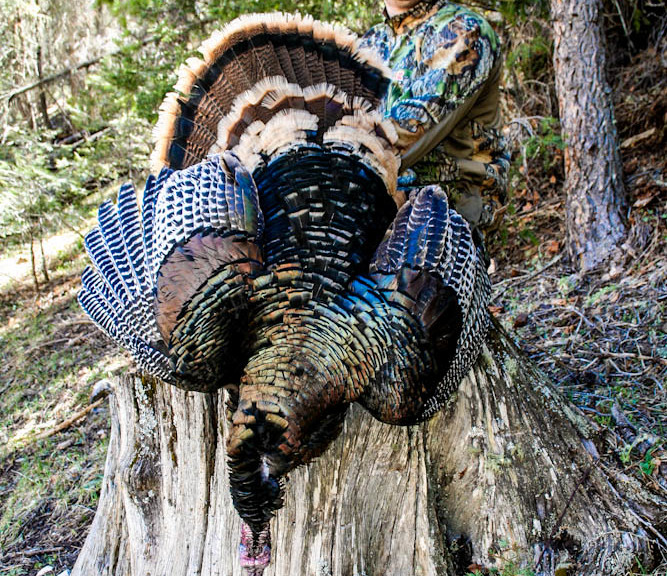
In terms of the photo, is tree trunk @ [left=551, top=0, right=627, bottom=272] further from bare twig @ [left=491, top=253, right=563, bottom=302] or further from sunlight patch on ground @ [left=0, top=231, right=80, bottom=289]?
sunlight patch on ground @ [left=0, top=231, right=80, bottom=289]

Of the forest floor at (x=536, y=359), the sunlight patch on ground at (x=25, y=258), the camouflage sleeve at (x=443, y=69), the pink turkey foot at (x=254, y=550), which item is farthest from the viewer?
the sunlight patch on ground at (x=25, y=258)

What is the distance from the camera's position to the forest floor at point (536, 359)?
11.5 ft

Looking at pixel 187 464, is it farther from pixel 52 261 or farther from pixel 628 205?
pixel 52 261

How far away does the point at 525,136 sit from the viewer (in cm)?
662

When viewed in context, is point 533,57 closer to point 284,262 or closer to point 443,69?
point 443,69

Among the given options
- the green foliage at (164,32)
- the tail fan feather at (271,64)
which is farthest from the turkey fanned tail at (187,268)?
the green foliage at (164,32)

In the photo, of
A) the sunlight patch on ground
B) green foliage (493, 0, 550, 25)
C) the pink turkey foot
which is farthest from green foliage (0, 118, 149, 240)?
the pink turkey foot

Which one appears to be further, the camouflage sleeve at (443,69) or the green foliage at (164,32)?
the green foliage at (164,32)

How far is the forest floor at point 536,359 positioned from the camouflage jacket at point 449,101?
145 centimetres

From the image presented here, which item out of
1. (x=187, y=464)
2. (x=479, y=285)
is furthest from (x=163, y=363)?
(x=479, y=285)

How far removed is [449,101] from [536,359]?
7.32ft

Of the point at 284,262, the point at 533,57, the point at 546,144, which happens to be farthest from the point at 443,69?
the point at 533,57

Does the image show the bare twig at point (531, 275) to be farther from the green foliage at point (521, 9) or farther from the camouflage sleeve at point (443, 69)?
the camouflage sleeve at point (443, 69)

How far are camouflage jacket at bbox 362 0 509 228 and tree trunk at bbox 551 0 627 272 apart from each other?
91.3 inches
